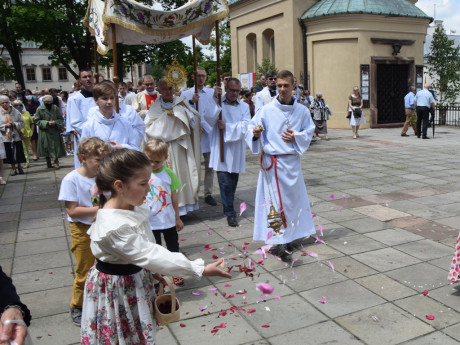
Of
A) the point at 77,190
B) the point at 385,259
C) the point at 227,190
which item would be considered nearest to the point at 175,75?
the point at 227,190

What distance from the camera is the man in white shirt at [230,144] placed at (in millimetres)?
6512

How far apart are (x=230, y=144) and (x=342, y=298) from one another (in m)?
3.26

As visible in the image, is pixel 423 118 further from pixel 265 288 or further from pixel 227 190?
pixel 265 288

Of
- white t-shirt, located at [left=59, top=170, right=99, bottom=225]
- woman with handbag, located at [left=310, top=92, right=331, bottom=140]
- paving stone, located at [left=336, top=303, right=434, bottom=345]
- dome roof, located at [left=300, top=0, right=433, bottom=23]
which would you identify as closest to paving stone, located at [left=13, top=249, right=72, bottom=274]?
white t-shirt, located at [left=59, top=170, right=99, bottom=225]

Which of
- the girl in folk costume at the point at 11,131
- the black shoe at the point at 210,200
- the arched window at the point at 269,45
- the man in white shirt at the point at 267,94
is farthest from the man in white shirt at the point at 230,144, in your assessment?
the arched window at the point at 269,45

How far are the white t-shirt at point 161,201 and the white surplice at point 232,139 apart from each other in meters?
2.29

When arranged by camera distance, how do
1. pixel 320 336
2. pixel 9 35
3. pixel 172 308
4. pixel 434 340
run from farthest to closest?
pixel 9 35 → pixel 320 336 → pixel 434 340 → pixel 172 308

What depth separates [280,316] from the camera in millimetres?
3756

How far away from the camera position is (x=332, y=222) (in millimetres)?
6340

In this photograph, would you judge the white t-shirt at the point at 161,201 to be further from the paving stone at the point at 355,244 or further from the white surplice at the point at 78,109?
the white surplice at the point at 78,109

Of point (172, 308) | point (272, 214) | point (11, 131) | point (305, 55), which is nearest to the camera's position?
point (172, 308)

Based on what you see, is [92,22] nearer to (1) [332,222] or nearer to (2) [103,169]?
(1) [332,222]

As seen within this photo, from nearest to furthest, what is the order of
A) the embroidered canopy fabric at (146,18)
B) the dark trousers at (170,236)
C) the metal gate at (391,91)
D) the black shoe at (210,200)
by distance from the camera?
the dark trousers at (170,236) → the embroidered canopy fabric at (146,18) → the black shoe at (210,200) → the metal gate at (391,91)

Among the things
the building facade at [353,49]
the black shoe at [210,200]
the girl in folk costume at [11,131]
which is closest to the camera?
the black shoe at [210,200]
